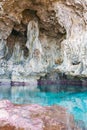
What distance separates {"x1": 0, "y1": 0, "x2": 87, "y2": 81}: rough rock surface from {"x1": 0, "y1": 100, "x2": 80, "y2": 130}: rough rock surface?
1026 cm

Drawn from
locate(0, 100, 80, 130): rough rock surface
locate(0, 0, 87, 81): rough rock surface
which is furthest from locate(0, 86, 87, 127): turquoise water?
locate(0, 0, 87, 81): rough rock surface

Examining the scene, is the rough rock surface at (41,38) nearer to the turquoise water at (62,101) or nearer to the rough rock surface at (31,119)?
the turquoise water at (62,101)

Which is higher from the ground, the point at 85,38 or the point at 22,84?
the point at 85,38

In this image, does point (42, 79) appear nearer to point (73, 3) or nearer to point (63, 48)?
point (63, 48)

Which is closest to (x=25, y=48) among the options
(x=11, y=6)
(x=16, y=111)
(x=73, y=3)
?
(x=11, y=6)

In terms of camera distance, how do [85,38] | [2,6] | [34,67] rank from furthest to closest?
[34,67], [2,6], [85,38]

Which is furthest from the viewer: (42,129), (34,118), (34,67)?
(34,67)

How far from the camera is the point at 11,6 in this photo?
62.8 ft

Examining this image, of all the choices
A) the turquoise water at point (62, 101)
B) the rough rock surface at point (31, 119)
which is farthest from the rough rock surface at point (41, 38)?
the rough rock surface at point (31, 119)

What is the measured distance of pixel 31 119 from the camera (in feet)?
21.7

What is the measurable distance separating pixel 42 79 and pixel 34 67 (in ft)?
4.26

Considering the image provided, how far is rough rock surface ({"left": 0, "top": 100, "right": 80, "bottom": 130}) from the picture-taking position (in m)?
6.26

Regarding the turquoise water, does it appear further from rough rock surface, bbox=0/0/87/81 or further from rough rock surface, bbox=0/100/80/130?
rough rock surface, bbox=0/0/87/81

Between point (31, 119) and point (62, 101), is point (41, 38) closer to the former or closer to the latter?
point (62, 101)
